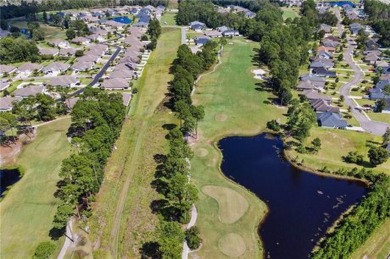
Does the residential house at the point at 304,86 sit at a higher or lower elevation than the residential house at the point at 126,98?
higher

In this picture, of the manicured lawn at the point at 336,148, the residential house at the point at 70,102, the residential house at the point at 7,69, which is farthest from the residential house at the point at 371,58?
the residential house at the point at 7,69

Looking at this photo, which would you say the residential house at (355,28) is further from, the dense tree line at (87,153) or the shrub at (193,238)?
the shrub at (193,238)

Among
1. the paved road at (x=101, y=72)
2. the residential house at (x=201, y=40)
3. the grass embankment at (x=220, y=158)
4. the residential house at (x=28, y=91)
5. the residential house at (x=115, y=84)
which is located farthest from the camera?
the residential house at (x=201, y=40)

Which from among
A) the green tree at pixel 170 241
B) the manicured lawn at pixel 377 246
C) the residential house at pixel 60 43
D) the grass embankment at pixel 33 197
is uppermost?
the residential house at pixel 60 43

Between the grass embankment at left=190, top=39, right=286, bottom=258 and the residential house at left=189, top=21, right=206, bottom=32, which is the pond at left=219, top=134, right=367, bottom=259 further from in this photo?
the residential house at left=189, top=21, right=206, bottom=32

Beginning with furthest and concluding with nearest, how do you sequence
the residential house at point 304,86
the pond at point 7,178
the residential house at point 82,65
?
the residential house at point 82,65, the residential house at point 304,86, the pond at point 7,178

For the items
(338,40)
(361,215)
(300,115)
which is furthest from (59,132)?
(338,40)
